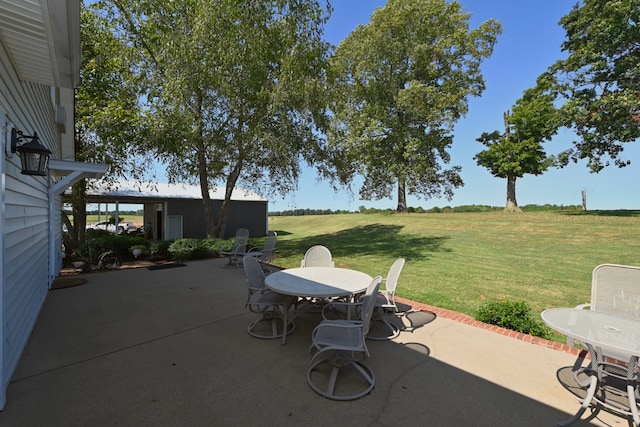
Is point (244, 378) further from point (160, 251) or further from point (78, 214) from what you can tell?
point (78, 214)

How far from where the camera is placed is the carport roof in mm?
12316

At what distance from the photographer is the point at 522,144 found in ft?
63.7

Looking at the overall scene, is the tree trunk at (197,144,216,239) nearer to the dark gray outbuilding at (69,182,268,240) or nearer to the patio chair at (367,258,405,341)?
the dark gray outbuilding at (69,182,268,240)

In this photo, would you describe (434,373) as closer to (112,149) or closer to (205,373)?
(205,373)

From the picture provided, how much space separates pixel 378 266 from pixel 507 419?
631 cm

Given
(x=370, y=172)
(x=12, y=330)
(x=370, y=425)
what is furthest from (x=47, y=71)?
(x=370, y=172)

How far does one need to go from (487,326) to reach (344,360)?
2.55 metres

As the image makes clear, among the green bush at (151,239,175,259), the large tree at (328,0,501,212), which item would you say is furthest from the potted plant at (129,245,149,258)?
the large tree at (328,0,501,212)

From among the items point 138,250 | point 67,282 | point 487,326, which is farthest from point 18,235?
point 138,250

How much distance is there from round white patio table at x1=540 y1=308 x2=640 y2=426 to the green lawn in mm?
2184

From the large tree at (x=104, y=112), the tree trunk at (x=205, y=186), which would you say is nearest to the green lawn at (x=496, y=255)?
the tree trunk at (x=205, y=186)

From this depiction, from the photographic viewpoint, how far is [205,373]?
287 centimetres

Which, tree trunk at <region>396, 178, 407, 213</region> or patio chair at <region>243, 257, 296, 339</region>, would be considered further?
tree trunk at <region>396, 178, 407, 213</region>

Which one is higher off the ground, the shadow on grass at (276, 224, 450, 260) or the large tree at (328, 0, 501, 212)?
the large tree at (328, 0, 501, 212)
